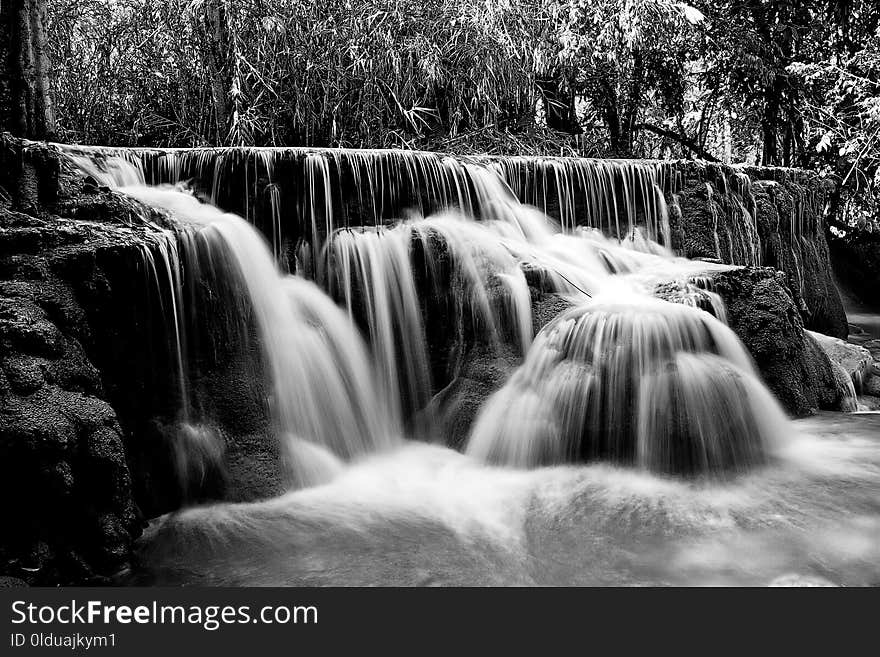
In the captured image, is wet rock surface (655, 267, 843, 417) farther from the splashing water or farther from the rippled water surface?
the splashing water

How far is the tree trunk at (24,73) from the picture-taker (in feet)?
18.8

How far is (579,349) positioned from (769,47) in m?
9.42

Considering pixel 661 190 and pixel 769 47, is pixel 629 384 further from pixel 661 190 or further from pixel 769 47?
pixel 769 47

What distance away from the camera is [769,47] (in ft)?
38.0

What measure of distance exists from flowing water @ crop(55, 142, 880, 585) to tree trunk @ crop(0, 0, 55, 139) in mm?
1134

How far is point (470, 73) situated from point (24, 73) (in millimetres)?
4950

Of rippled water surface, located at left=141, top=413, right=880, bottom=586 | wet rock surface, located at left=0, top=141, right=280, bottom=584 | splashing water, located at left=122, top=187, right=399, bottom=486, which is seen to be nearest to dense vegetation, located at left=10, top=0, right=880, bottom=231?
splashing water, located at left=122, top=187, right=399, bottom=486

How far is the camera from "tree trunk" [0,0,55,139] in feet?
18.8

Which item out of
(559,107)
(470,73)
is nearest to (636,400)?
(470,73)

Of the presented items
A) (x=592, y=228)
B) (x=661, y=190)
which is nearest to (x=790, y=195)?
(x=661, y=190)

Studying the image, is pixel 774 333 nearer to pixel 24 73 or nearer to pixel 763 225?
pixel 763 225

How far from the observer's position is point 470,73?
883 cm

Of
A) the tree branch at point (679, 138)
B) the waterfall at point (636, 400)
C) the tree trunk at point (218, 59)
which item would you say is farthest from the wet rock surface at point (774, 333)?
the tree branch at point (679, 138)

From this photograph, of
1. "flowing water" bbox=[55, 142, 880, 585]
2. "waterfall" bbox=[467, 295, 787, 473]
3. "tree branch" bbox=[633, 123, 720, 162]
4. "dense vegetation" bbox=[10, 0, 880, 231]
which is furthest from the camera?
"tree branch" bbox=[633, 123, 720, 162]
